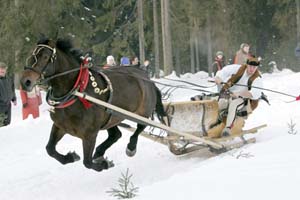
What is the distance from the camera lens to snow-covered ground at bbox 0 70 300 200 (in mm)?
5117

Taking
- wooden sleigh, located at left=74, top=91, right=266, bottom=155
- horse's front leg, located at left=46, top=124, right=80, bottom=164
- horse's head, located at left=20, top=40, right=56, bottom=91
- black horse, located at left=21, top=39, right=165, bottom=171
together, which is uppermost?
horse's head, located at left=20, top=40, right=56, bottom=91

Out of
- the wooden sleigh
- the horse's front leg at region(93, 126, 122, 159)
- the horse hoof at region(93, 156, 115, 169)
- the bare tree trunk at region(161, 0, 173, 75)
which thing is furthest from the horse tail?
the bare tree trunk at region(161, 0, 173, 75)

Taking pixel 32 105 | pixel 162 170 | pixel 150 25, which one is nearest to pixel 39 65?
pixel 162 170

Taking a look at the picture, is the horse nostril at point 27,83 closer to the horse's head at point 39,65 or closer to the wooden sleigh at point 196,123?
the horse's head at point 39,65

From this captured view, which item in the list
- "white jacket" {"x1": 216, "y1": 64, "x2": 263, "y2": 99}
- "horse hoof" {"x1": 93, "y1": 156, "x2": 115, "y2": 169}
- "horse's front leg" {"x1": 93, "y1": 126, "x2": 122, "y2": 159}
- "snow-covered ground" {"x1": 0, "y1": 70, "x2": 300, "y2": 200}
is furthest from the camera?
"white jacket" {"x1": 216, "y1": 64, "x2": 263, "y2": 99}

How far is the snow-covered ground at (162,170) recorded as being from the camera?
201 inches

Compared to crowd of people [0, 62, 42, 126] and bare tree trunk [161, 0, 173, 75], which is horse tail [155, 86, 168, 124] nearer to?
crowd of people [0, 62, 42, 126]

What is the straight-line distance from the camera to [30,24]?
815 inches

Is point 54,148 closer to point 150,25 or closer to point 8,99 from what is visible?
point 8,99

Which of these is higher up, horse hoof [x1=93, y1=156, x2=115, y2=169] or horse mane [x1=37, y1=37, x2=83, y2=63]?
horse mane [x1=37, y1=37, x2=83, y2=63]

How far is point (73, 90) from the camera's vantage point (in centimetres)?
707

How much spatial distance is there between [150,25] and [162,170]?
2713cm

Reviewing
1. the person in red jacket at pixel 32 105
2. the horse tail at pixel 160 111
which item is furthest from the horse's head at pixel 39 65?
the person in red jacket at pixel 32 105

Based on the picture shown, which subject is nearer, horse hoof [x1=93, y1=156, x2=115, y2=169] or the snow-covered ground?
the snow-covered ground
